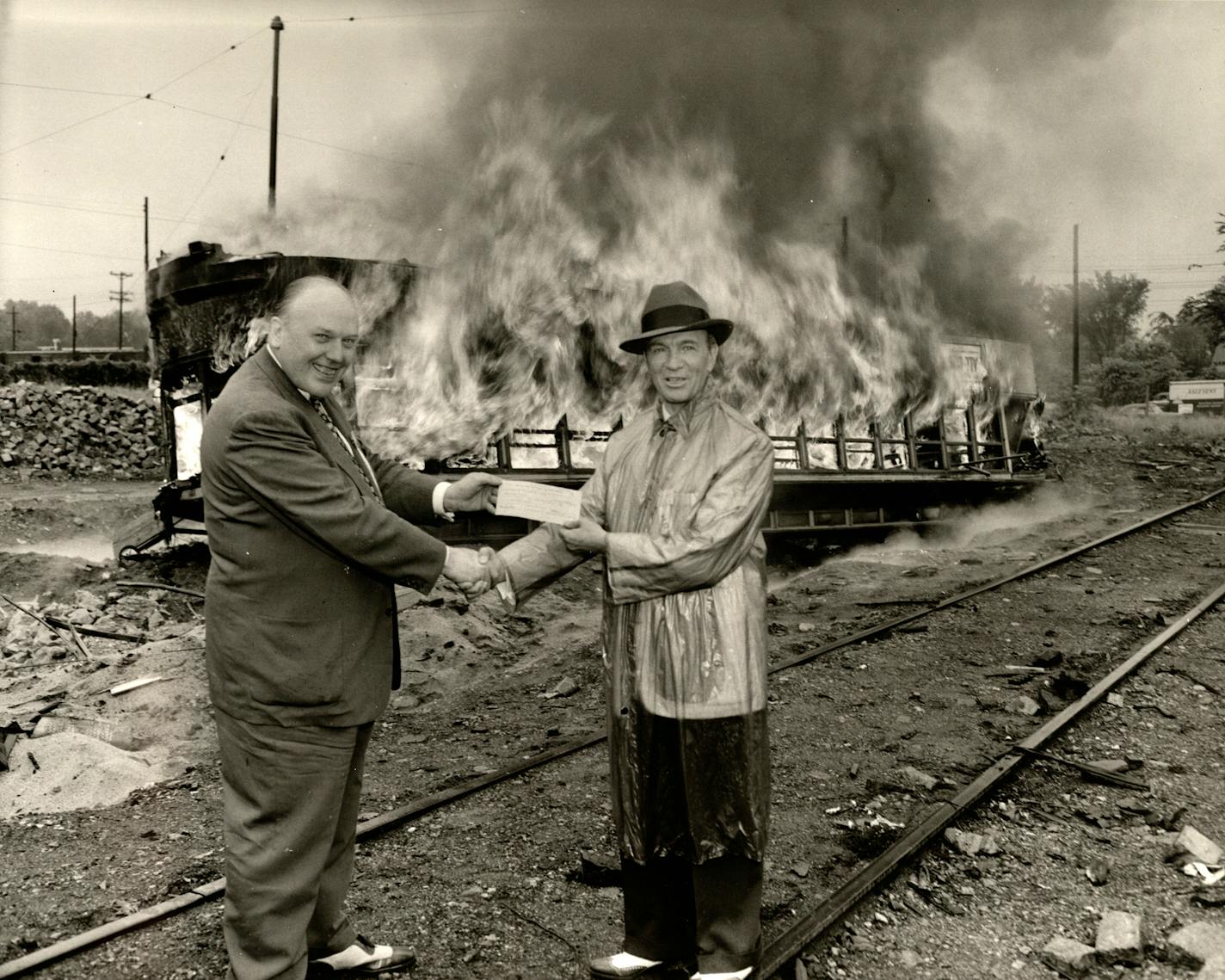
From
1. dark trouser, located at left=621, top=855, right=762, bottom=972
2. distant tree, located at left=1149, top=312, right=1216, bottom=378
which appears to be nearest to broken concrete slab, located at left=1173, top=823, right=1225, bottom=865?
dark trouser, located at left=621, top=855, right=762, bottom=972

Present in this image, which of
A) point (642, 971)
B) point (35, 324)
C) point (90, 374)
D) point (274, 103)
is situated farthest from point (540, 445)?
point (35, 324)

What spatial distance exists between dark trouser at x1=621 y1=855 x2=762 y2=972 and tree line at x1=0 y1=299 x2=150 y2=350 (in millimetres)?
70056

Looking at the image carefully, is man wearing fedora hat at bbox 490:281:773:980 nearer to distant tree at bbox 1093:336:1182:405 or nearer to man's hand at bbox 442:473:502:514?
man's hand at bbox 442:473:502:514

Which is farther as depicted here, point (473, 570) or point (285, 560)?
point (473, 570)

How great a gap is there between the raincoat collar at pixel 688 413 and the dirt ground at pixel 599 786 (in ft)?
5.96

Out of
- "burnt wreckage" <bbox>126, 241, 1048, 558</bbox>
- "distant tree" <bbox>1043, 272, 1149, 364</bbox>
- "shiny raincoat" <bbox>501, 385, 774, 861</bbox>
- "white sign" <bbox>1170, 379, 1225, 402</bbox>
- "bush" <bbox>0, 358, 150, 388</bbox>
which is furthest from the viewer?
"distant tree" <bbox>1043, 272, 1149, 364</bbox>

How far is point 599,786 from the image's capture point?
4.67 m

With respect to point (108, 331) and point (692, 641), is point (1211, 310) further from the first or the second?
point (108, 331)

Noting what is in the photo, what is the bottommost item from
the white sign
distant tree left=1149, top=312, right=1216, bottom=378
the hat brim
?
the hat brim

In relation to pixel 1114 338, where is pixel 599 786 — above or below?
below

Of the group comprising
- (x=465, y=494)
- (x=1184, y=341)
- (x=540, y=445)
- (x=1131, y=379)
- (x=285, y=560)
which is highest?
(x=1184, y=341)

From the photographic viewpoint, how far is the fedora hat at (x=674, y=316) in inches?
111

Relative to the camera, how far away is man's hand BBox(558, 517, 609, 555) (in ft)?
9.18

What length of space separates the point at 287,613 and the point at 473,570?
23.3 inches
